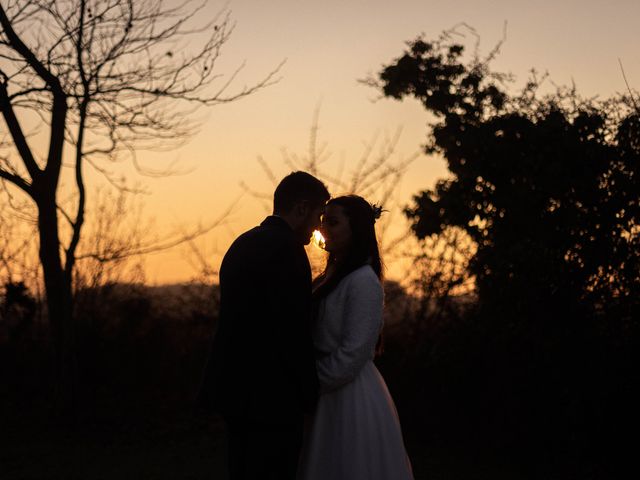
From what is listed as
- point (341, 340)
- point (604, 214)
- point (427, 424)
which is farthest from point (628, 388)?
point (341, 340)

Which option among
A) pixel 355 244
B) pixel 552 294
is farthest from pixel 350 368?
pixel 552 294

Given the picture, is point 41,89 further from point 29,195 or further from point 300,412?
point 300,412

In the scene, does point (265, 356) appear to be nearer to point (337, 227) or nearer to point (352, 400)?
point (352, 400)

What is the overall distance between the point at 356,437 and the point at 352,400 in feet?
0.65

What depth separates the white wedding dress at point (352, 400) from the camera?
445 centimetres

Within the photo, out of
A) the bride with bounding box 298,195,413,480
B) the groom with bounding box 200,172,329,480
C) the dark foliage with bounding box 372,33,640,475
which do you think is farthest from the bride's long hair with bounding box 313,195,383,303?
the dark foliage with bounding box 372,33,640,475

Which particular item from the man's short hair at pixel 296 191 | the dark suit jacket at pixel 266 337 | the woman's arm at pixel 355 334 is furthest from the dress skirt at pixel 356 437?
the man's short hair at pixel 296 191

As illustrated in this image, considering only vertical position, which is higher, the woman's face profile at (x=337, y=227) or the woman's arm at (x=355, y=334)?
the woman's face profile at (x=337, y=227)

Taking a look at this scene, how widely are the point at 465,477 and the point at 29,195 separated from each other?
22.1 ft

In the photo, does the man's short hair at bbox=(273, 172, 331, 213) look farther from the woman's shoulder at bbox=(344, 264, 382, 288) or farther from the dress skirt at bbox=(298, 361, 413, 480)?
the dress skirt at bbox=(298, 361, 413, 480)

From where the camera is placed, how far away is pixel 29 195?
11406 millimetres

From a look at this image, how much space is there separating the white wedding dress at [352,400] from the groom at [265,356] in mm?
260

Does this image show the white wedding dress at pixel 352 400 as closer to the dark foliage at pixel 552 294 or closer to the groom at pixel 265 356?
the groom at pixel 265 356

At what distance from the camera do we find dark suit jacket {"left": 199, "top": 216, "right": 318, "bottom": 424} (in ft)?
13.9
